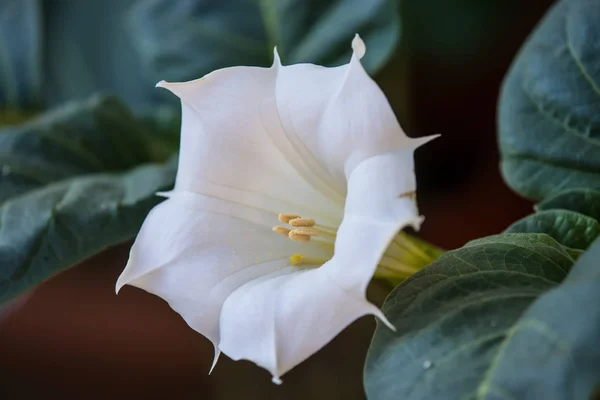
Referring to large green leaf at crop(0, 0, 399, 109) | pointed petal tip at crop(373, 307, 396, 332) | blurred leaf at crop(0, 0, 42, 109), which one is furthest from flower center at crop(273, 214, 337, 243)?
blurred leaf at crop(0, 0, 42, 109)

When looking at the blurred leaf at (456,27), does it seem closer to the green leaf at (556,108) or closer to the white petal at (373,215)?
the green leaf at (556,108)

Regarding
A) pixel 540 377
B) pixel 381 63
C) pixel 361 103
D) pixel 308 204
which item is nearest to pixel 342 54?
pixel 381 63

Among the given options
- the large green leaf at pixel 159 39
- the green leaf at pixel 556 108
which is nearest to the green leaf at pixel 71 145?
the large green leaf at pixel 159 39

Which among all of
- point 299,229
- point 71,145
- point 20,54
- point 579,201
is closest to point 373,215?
point 299,229

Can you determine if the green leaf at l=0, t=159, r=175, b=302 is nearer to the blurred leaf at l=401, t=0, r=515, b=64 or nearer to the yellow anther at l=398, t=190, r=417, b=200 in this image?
the yellow anther at l=398, t=190, r=417, b=200

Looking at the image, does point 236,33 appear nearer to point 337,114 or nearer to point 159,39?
point 159,39

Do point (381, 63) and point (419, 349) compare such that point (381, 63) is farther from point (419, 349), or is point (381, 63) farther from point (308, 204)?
point (419, 349)
